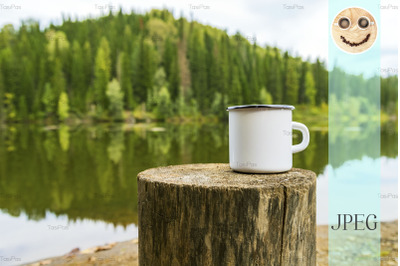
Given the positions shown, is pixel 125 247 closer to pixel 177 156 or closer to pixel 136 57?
pixel 177 156

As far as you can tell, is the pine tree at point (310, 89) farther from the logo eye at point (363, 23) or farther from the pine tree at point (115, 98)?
the pine tree at point (115, 98)

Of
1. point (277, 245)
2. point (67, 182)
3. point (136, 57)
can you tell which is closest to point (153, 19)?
point (136, 57)

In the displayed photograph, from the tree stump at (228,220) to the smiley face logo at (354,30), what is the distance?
1798mm

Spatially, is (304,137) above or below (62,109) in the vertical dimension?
below

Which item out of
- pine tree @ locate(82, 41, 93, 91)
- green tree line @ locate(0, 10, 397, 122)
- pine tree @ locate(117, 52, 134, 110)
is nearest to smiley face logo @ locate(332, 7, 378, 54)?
green tree line @ locate(0, 10, 397, 122)

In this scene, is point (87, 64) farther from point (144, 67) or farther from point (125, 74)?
point (144, 67)

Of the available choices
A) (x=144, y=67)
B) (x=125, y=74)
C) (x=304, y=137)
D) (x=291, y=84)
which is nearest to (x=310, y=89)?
(x=291, y=84)

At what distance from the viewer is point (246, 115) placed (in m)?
1.20

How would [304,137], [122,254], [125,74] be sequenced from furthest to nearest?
[125,74] → [122,254] → [304,137]

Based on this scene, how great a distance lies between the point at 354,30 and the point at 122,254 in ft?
8.73

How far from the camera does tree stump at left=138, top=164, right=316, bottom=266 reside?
103cm

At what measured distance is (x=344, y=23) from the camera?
98.8 inches

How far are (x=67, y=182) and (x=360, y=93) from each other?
11.6 ft

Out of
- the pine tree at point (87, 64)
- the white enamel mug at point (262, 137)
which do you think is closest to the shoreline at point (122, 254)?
the white enamel mug at point (262, 137)
